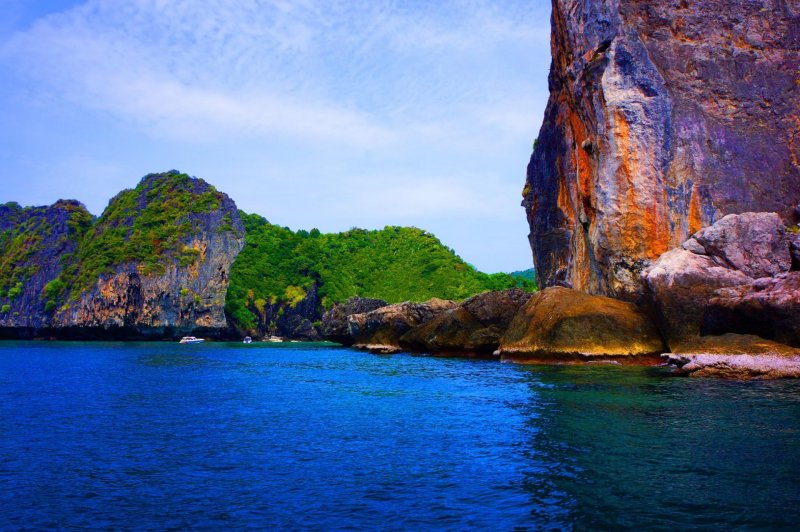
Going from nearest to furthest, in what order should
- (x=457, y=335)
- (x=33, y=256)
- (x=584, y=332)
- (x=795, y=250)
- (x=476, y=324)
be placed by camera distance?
1. (x=795, y=250)
2. (x=584, y=332)
3. (x=476, y=324)
4. (x=457, y=335)
5. (x=33, y=256)

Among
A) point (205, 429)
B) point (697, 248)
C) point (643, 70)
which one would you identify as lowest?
point (205, 429)

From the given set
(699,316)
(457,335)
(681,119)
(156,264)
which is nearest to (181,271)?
(156,264)

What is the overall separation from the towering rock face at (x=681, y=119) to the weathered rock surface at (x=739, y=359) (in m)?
8.91

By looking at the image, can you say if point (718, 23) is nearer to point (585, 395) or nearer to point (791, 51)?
point (791, 51)

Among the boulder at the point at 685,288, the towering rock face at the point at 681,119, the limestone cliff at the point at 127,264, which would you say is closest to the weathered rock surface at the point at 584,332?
the boulder at the point at 685,288

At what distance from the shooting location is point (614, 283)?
35.2m

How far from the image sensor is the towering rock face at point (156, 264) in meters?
89.9

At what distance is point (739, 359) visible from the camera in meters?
22.5

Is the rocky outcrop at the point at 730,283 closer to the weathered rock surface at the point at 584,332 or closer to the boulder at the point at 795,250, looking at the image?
the boulder at the point at 795,250

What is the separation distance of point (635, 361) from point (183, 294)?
8082 cm

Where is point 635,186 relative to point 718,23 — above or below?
below

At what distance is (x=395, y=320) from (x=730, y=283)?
1245 inches

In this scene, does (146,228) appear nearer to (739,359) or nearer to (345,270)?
(345,270)

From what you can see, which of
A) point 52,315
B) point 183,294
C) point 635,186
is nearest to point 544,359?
point 635,186
